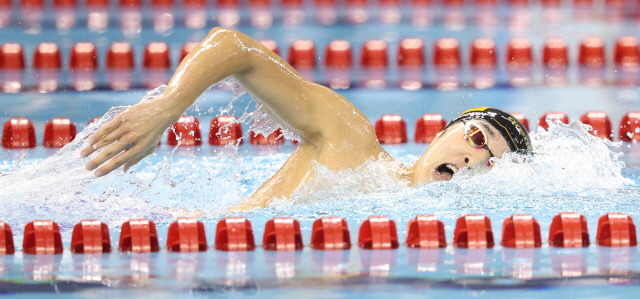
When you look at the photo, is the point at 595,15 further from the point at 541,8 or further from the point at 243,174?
the point at 243,174

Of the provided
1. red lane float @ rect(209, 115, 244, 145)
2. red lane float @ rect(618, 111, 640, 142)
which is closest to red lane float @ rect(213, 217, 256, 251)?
red lane float @ rect(209, 115, 244, 145)

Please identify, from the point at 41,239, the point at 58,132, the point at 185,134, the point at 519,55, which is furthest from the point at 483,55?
the point at 41,239

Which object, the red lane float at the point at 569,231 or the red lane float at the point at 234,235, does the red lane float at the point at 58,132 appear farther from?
the red lane float at the point at 569,231

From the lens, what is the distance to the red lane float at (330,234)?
120 inches

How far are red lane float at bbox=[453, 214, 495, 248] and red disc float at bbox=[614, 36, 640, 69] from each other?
3479 millimetres

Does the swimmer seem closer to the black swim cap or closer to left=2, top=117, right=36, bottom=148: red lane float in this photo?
the black swim cap

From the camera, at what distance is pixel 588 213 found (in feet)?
11.5

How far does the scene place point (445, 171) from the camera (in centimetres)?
331

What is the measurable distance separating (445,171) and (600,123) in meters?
2.34

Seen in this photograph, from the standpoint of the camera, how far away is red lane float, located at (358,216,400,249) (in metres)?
3.06

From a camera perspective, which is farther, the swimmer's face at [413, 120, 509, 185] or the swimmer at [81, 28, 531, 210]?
the swimmer's face at [413, 120, 509, 185]

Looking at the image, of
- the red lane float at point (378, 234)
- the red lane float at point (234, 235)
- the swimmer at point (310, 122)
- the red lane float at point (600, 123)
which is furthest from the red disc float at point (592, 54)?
the red lane float at point (234, 235)

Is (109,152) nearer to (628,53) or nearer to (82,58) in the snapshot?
(82,58)

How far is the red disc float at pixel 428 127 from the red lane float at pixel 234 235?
95.1 inches
